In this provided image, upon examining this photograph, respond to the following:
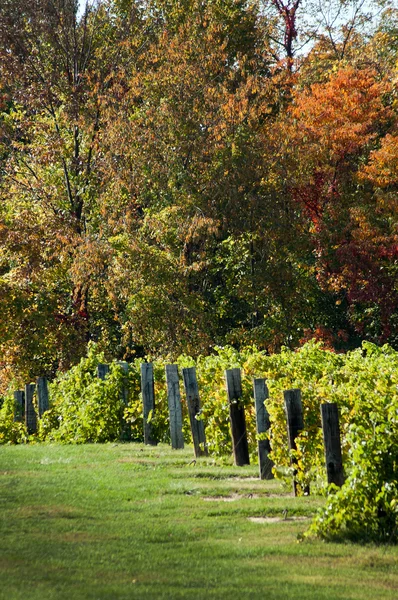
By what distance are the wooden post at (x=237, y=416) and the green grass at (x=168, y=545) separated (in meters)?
0.56

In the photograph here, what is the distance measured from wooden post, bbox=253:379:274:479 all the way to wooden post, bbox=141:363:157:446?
160 inches

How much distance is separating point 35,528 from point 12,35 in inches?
947

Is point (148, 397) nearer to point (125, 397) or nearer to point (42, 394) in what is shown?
point (125, 397)

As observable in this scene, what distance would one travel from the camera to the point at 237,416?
11.4m

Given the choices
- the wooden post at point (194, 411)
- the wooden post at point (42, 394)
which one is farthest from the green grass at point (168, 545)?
the wooden post at point (42, 394)

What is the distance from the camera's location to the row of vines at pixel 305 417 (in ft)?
23.8

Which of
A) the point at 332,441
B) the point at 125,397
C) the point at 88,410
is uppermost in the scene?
the point at 125,397

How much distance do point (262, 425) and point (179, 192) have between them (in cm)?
1557

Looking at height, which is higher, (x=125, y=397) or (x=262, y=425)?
(x=125, y=397)

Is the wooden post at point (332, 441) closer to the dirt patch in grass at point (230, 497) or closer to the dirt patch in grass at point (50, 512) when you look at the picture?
the dirt patch in grass at point (230, 497)

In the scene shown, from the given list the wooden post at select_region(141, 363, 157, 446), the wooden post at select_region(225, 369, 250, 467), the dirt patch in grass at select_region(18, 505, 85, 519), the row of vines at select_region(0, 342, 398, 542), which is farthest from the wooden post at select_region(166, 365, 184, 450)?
the dirt patch in grass at select_region(18, 505, 85, 519)

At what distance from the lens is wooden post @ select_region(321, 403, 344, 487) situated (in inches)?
321

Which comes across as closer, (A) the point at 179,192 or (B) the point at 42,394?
(B) the point at 42,394

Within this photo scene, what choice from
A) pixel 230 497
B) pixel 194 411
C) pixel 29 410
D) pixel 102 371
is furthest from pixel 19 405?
pixel 230 497
